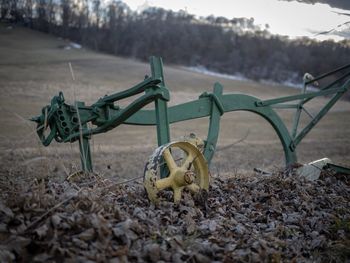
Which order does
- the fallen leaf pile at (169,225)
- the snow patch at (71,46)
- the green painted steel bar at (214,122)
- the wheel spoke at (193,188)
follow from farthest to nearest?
the snow patch at (71,46) → the green painted steel bar at (214,122) → the wheel spoke at (193,188) → the fallen leaf pile at (169,225)

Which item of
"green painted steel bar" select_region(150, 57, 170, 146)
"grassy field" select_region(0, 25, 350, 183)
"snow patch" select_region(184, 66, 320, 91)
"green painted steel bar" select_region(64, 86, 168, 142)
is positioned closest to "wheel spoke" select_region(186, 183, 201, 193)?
"green painted steel bar" select_region(150, 57, 170, 146)

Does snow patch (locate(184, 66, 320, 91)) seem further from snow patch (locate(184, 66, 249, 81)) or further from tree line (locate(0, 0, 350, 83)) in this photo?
tree line (locate(0, 0, 350, 83))

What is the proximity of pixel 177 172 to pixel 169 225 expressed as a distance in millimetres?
674

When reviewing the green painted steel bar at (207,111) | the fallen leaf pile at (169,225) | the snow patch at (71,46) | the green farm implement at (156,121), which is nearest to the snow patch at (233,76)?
the snow patch at (71,46)

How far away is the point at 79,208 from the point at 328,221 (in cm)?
264

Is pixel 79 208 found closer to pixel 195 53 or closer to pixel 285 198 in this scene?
pixel 285 198

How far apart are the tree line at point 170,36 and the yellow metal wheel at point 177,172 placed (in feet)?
77.8

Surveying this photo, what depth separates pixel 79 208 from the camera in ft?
10.2

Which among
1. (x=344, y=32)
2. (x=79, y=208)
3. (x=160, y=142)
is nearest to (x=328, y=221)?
(x=160, y=142)

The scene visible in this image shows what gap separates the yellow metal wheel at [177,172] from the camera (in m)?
3.76

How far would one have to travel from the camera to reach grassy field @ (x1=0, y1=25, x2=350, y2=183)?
1380 centimetres

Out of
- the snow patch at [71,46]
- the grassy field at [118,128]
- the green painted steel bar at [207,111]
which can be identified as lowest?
the grassy field at [118,128]

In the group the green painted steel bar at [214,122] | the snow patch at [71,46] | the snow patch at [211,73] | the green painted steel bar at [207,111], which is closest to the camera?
the green painted steel bar at [207,111]

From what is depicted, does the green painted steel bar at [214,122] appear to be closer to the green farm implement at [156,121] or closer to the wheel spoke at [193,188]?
the green farm implement at [156,121]
